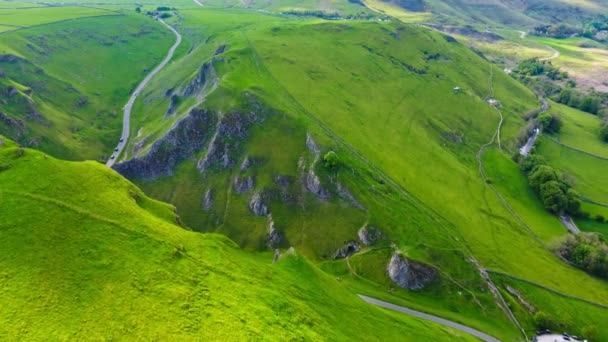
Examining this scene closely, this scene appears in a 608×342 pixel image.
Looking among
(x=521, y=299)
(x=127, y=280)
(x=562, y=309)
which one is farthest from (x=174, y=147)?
(x=562, y=309)

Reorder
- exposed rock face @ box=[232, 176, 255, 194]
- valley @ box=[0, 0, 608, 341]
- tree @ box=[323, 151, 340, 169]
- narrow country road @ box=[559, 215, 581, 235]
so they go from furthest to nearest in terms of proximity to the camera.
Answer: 1. narrow country road @ box=[559, 215, 581, 235]
2. exposed rock face @ box=[232, 176, 255, 194]
3. tree @ box=[323, 151, 340, 169]
4. valley @ box=[0, 0, 608, 341]

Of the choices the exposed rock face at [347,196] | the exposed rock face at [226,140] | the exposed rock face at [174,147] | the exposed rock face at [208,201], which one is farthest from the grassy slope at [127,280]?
the exposed rock face at [226,140]

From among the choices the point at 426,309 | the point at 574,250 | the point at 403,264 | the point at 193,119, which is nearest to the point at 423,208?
the point at 403,264

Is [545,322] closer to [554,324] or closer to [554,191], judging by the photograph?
[554,324]

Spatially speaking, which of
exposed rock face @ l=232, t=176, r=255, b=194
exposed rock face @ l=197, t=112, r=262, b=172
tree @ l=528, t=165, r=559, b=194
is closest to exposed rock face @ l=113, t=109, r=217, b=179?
exposed rock face @ l=197, t=112, r=262, b=172

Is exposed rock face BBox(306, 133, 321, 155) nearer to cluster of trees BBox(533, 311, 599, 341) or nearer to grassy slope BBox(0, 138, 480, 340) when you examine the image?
grassy slope BBox(0, 138, 480, 340)

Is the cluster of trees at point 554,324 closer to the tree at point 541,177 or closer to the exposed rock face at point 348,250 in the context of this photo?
the exposed rock face at point 348,250

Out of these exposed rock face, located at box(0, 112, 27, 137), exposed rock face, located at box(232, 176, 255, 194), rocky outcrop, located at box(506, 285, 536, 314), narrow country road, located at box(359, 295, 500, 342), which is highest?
exposed rock face, located at box(0, 112, 27, 137)
